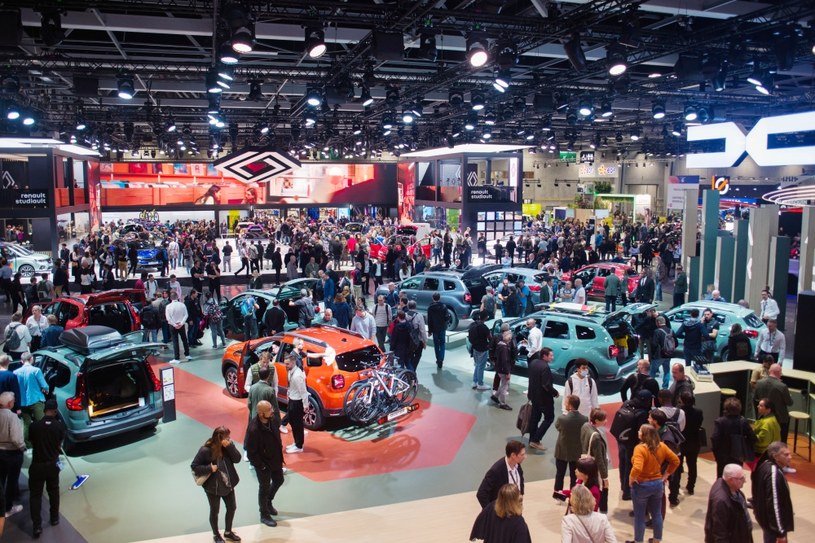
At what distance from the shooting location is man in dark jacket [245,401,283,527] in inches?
269

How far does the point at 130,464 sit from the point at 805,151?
49.0 feet

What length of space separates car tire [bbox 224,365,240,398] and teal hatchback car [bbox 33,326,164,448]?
166 centimetres

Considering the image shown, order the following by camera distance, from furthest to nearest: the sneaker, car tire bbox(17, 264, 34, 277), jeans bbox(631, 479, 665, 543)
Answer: car tire bbox(17, 264, 34, 277), the sneaker, jeans bbox(631, 479, 665, 543)

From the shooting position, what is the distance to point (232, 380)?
36.9 ft

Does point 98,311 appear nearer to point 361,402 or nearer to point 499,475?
point 361,402

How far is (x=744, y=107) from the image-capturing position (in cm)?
2491

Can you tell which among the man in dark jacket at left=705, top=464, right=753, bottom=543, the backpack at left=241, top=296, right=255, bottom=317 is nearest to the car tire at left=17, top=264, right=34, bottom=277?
the backpack at left=241, top=296, right=255, bottom=317

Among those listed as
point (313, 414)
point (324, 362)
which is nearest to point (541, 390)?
point (324, 362)

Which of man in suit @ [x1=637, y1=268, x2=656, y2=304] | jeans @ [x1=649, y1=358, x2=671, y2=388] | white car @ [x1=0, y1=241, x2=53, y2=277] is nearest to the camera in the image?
jeans @ [x1=649, y1=358, x2=671, y2=388]

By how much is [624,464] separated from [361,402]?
3.61 meters

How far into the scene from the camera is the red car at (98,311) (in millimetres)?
12844

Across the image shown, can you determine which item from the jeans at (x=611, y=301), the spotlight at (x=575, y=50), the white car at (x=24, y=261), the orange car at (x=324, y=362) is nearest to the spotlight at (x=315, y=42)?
the spotlight at (x=575, y=50)

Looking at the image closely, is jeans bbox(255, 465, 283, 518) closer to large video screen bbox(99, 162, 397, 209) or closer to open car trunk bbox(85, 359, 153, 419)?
open car trunk bbox(85, 359, 153, 419)

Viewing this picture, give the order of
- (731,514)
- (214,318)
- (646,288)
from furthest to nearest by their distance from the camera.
→ 1. (646,288)
2. (214,318)
3. (731,514)
